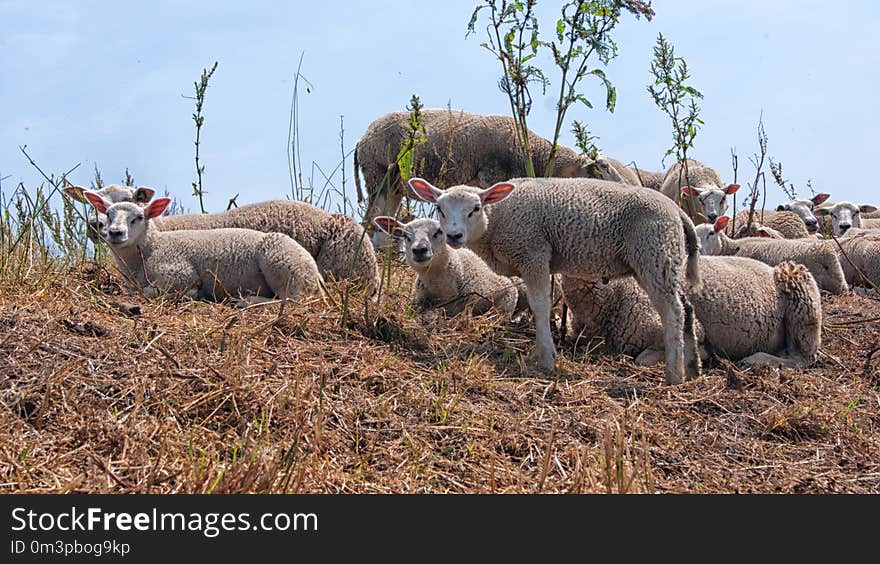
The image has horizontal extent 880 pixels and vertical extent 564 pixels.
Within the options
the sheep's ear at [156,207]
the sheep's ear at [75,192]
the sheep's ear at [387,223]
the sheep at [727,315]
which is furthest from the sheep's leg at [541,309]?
the sheep's ear at [75,192]

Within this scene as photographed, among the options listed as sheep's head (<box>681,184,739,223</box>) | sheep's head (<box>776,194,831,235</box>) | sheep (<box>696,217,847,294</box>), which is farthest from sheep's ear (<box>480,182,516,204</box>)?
sheep's head (<box>776,194,831,235</box>)

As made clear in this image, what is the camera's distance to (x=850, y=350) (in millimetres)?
7469

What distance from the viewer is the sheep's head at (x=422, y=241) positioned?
7.64 metres

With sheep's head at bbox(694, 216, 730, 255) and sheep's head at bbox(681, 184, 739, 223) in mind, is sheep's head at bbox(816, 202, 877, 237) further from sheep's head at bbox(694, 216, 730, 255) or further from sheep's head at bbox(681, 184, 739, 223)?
sheep's head at bbox(694, 216, 730, 255)

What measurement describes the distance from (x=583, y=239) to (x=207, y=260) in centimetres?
309

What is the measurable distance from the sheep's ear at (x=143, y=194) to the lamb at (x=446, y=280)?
2535mm

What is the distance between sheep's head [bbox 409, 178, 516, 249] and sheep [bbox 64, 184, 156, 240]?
287 centimetres

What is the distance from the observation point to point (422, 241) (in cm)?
769

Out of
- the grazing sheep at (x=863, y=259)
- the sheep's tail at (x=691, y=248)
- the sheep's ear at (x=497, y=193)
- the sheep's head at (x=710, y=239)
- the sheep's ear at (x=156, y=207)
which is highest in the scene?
the sheep's ear at (x=497, y=193)

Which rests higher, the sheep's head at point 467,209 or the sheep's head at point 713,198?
the sheep's head at point 467,209

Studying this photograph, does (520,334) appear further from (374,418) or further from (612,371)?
(374,418)

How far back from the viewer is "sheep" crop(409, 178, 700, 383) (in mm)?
6453

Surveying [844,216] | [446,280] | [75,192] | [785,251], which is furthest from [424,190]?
[844,216]

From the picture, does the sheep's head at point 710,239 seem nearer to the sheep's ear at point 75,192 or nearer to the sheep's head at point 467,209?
the sheep's head at point 467,209
